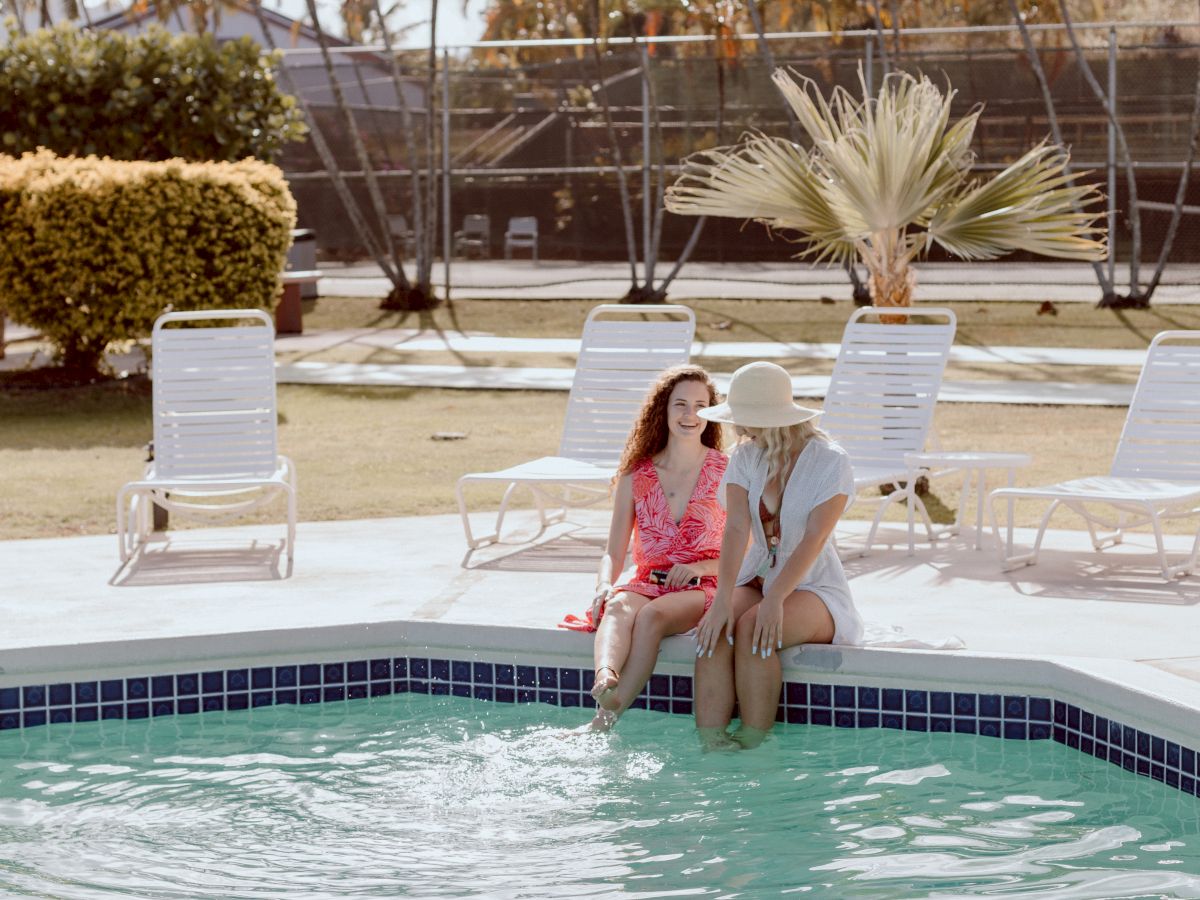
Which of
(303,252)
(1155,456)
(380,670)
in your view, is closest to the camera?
(380,670)

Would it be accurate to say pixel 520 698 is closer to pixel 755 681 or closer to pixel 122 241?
pixel 755 681

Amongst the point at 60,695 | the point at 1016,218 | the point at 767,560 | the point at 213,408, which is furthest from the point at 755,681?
the point at 1016,218

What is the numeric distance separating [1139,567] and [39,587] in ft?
15.0

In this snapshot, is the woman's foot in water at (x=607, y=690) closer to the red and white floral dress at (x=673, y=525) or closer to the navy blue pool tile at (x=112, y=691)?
the red and white floral dress at (x=673, y=525)

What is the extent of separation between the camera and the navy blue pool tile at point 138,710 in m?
5.48

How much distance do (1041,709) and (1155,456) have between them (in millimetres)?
2675

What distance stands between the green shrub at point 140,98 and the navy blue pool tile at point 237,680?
11418mm

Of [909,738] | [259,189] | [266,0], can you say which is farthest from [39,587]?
[266,0]

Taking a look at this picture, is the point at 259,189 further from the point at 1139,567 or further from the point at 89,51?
the point at 1139,567

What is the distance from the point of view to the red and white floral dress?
561cm

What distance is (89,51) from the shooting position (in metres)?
16.4

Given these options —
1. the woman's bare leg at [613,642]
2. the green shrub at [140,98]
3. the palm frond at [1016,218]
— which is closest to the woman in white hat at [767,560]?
the woman's bare leg at [613,642]

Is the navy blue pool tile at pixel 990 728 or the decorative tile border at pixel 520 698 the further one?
the navy blue pool tile at pixel 990 728

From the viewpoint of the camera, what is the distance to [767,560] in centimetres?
527
